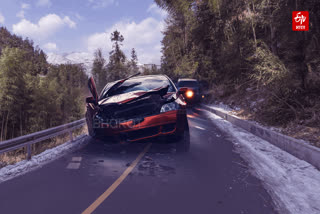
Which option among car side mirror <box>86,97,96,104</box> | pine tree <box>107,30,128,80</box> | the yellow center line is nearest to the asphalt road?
the yellow center line

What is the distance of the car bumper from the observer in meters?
4.82

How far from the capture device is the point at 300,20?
8039mm

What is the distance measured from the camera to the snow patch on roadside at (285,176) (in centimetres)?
295

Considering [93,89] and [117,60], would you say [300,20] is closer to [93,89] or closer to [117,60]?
[93,89]

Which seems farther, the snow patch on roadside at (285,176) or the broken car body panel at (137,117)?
the broken car body panel at (137,117)

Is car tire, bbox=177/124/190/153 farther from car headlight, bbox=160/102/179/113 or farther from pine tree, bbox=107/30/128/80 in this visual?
pine tree, bbox=107/30/128/80

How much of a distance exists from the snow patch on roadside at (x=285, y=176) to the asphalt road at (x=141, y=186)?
0.63 feet

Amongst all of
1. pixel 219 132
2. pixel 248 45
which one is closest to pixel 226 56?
pixel 248 45

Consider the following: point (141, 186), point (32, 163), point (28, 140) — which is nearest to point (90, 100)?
point (28, 140)

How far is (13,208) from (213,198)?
2610 mm

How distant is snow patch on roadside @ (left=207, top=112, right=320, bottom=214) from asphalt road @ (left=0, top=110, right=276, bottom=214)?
192 millimetres

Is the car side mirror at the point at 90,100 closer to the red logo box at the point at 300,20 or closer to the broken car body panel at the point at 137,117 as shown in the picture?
the broken car body panel at the point at 137,117

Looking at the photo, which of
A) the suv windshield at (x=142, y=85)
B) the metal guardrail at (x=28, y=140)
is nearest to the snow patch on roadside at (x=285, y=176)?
the suv windshield at (x=142, y=85)

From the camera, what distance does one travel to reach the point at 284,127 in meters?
7.43
